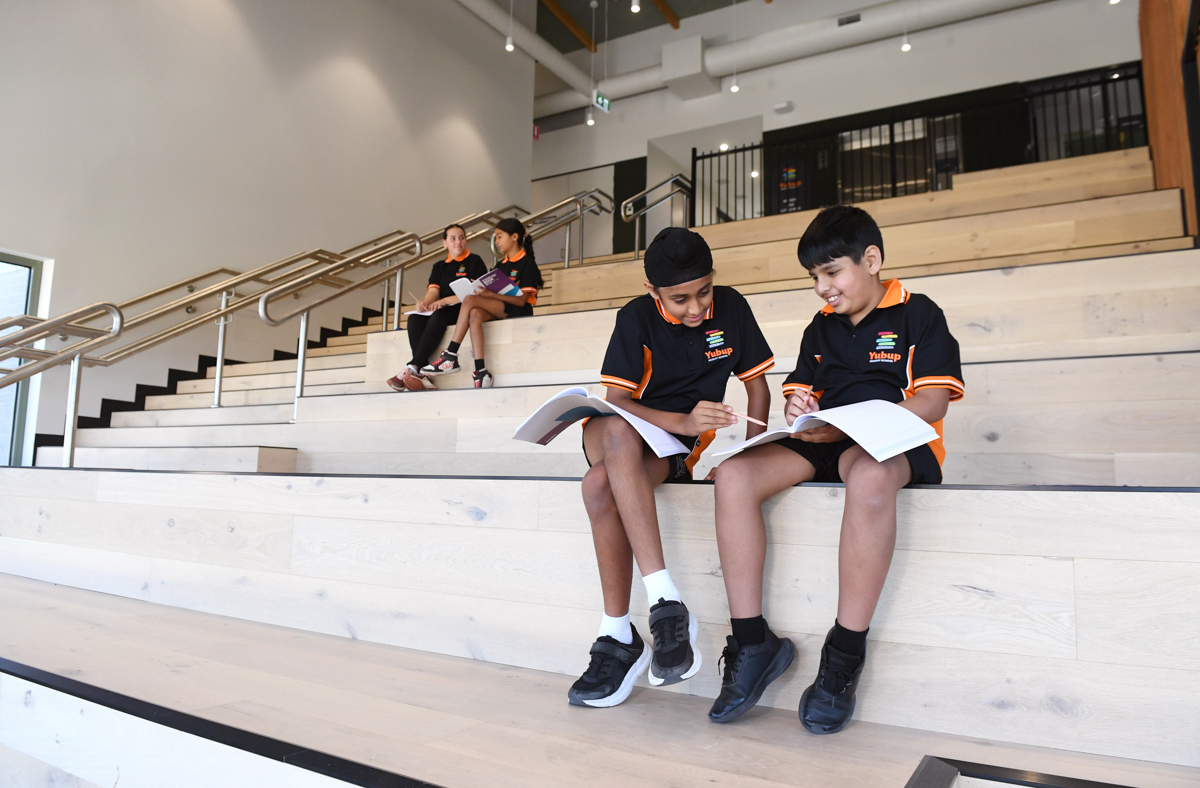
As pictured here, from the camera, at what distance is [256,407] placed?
3965mm

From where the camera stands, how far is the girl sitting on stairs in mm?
3180

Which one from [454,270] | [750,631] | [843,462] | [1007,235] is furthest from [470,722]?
[1007,235]

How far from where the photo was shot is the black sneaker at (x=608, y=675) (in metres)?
1.31

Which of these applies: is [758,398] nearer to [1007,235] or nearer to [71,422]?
[1007,235]

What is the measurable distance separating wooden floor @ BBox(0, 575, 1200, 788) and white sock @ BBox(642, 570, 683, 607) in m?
0.18

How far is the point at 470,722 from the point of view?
124 cm

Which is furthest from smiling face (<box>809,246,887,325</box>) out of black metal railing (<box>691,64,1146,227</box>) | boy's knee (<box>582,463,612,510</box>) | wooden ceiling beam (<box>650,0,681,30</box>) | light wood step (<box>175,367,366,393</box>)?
wooden ceiling beam (<box>650,0,681,30</box>)

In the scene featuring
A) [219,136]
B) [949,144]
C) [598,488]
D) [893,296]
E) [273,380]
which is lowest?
[598,488]

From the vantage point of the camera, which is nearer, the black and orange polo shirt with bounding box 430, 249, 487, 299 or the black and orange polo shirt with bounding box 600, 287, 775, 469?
the black and orange polo shirt with bounding box 600, 287, 775, 469

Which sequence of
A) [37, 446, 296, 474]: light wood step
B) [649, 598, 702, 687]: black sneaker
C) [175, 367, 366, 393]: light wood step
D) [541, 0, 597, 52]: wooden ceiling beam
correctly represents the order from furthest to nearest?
[541, 0, 597, 52]: wooden ceiling beam, [175, 367, 366, 393]: light wood step, [37, 446, 296, 474]: light wood step, [649, 598, 702, 687]: black sneaker

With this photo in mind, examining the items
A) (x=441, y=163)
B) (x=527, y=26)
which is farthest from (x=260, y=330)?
(x=527, y=26)

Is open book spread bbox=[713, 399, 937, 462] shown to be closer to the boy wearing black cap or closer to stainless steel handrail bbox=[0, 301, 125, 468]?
the boy wearing black cap

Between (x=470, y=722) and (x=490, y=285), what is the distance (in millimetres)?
2219

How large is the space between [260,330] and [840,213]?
561 centimetres
